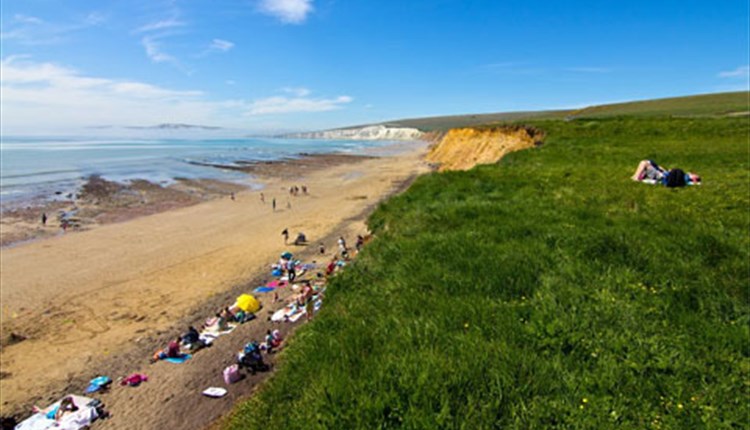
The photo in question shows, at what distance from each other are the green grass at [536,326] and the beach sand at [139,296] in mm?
4733

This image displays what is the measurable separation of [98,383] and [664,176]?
56.5 ft

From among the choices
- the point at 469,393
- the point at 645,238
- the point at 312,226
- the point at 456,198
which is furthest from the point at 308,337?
the point at 312,226

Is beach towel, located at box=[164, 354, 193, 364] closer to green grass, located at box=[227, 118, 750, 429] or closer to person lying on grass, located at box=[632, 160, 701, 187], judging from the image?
green grass, located at box=[227, 118, 750, 429]

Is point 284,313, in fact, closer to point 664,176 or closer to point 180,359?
point 180,359

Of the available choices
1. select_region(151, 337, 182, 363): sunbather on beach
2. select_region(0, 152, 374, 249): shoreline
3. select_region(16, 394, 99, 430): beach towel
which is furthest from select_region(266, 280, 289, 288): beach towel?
select_region(0, 152, 374, 249): shoreline

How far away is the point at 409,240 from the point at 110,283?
14618 millimetres

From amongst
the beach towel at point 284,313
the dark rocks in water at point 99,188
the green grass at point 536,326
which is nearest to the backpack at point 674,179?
the green grass at point 536,326

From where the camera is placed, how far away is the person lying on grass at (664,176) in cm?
1243

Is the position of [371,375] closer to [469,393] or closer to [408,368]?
[408,368]

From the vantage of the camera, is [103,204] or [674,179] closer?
[674,179]

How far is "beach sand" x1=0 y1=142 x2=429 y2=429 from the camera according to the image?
9438 mm

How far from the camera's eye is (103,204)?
35500 millimetres

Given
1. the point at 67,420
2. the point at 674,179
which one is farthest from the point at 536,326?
the point at 674,179

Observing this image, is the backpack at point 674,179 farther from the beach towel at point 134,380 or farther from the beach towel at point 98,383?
the beach towel at point 98,383
